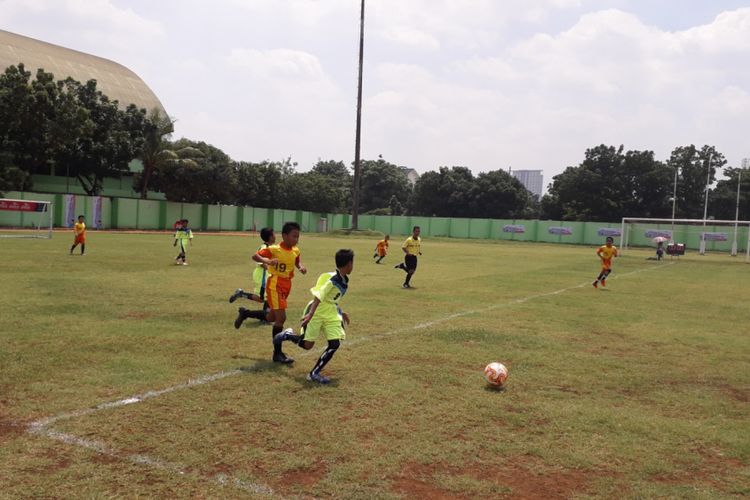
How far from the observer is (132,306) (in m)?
11.9

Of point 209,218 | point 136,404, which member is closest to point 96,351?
point 136,404

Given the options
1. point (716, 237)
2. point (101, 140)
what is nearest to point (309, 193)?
point (101, 140)

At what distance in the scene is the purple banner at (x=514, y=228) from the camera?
70.9m

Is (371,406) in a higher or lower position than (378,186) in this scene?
lower

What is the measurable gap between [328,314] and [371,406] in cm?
137

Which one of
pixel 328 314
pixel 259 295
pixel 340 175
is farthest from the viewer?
pixel 340 175

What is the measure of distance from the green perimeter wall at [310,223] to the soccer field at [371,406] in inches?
1657

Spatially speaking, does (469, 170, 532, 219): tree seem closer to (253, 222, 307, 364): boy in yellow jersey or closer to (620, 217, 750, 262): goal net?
(620, 217, 750, 262): goal net

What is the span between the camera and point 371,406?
625 cm

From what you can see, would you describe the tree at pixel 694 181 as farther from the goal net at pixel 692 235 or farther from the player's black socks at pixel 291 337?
the player's black socks at pixel 291 337

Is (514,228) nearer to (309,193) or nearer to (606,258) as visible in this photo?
(309,193)

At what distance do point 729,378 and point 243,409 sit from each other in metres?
6.44

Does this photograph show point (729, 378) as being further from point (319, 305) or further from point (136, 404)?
point (136, 404)

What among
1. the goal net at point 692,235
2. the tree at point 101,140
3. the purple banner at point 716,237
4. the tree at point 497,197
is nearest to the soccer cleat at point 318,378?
the goal net at point 692,235
